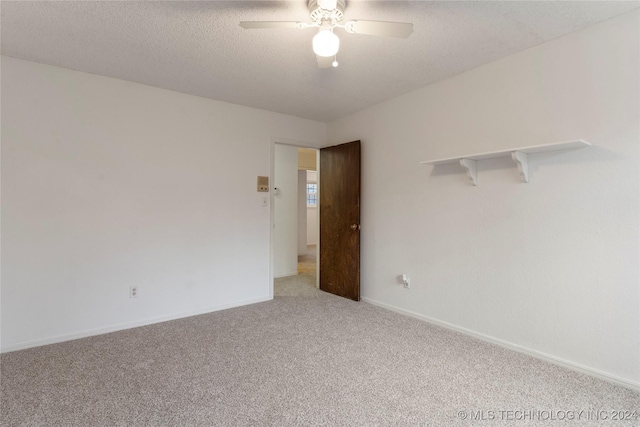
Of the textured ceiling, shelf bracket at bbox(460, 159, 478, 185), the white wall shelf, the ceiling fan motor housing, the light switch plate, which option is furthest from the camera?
the light switch plate

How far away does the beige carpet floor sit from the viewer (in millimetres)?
1682

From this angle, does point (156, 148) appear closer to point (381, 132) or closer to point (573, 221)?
point (381, 132)

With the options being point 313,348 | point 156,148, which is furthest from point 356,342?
point 156,148

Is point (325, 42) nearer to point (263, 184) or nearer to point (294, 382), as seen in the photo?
point (294, 382)

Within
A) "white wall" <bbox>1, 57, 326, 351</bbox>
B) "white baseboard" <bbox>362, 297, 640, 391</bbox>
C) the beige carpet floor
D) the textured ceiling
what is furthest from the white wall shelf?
"white wall" <bbox>1, 57, 326, 351</bbox>

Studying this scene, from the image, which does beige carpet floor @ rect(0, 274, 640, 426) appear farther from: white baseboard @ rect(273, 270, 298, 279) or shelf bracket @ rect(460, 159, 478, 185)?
white baseboard @ rect(273, 270, 298, 279)

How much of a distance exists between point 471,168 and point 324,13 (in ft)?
5.66

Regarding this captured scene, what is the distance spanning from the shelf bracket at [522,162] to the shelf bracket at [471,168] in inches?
15.0

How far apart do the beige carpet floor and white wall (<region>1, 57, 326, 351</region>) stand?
0.35 m

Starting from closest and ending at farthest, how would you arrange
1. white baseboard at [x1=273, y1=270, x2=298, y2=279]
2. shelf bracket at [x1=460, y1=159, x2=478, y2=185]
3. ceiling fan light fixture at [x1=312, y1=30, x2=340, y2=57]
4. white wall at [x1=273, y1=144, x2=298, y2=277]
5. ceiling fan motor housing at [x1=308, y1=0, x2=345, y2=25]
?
ceiling fan light fixture at [x1=312, y1=30, x2=340, y2=57]
ceiling fan motor housing at [x1=308, y1=0, x2=345, y2=25]
shelf bracket at [x1=460, y1=159, x2=478, y2=185]
white baseboard at [x1=273, y1=270, x2=298, y2=279]
white wall at [x1=273, y1=144, x2=298, y2=277]

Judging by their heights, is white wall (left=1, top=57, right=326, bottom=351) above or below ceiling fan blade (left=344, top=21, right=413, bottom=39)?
below

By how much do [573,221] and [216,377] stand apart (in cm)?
266

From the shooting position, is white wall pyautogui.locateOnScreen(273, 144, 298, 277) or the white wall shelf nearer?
the white wall shelf

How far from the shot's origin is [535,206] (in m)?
2.35
